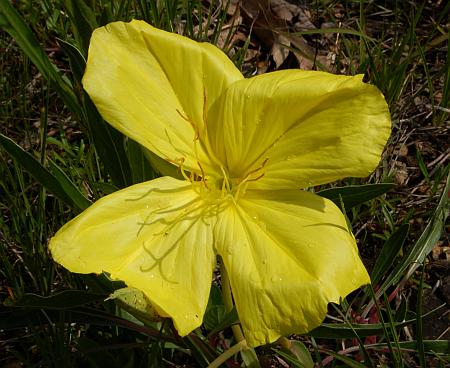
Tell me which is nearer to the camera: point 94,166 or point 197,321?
point 197,321

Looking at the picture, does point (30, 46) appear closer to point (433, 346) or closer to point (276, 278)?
point (276, 278)

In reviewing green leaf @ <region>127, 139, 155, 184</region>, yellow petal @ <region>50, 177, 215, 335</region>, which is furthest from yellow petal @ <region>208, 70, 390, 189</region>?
green leaf @ <region>127, 139, 155, 184</region>

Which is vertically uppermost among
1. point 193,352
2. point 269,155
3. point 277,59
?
point 269,155

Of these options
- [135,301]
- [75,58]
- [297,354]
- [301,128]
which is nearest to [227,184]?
[301,128]

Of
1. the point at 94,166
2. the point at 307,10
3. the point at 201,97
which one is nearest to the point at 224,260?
the point at 201,97

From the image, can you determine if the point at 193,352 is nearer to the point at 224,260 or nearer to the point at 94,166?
the point at 224,260

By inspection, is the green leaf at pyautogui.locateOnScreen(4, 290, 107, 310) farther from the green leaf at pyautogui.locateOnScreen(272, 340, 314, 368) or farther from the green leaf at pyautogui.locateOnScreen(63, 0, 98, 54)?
the green leaf at pyautogui.locateOnScreen(63, 0, 98, 54)

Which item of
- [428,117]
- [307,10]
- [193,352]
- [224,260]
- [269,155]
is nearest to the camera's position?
[224,260]

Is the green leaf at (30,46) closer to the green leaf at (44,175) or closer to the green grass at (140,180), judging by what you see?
the green grass at (140,180)

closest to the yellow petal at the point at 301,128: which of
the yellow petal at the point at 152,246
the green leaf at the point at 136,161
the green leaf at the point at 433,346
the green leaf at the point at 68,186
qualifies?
the yellow petal at the point at 152,246
